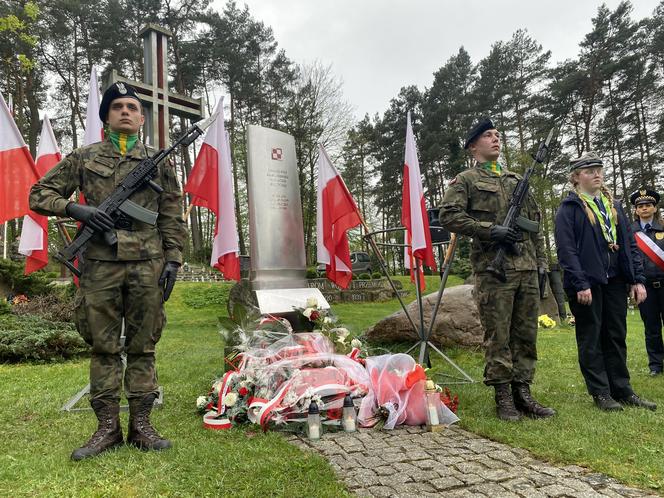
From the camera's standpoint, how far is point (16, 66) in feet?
67.4

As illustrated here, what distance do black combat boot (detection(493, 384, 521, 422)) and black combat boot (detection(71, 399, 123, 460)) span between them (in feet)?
8.93

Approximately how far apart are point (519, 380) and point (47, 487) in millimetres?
3254

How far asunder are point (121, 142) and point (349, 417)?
2.56 meters

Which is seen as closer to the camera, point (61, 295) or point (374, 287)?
point (61, 295)

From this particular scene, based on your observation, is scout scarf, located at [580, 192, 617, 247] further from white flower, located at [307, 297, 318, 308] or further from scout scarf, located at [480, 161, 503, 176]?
white flower, located at [307, 297, 318, 308]

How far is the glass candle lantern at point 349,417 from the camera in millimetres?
3523

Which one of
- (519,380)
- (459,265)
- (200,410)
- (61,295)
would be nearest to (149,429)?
(200,410)

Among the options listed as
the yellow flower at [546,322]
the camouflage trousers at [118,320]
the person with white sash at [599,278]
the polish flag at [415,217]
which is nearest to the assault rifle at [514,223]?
the person with white sash at [599,278]

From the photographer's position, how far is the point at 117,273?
10.1 ft

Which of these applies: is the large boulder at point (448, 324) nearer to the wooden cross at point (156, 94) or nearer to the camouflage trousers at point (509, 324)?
the camouflage trousers at point (509, 324)

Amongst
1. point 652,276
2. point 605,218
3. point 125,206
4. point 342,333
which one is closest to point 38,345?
point 342,333

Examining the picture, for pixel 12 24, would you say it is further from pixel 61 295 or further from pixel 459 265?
pixel 459 265

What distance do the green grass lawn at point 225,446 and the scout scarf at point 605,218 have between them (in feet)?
4.57

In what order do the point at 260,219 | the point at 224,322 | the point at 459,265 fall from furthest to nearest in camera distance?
the point at 459,265
the point at 260,219
the point at 224,322
